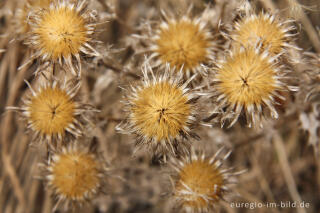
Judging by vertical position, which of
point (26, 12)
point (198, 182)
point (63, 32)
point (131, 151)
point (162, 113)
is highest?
point (26, 12)

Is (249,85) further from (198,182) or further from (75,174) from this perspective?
(75,174)

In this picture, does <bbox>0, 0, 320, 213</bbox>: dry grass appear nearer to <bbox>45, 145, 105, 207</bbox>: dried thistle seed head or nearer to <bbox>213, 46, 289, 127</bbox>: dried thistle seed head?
<bbox>45, 145, 105, 207</bbox>: dried thistle seed head

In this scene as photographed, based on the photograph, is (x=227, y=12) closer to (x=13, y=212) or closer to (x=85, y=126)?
(x=85, y=126)

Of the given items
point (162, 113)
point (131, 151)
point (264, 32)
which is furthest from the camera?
point (131, 151)

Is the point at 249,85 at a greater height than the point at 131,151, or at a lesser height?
greater

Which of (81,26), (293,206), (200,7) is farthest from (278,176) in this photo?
(81,26)

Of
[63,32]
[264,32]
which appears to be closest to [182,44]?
[264,32]

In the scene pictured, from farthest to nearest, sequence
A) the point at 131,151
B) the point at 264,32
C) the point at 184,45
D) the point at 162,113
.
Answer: the point at 131,151 → the point at 184,45 → the point at 264,32 → the point at 162,113

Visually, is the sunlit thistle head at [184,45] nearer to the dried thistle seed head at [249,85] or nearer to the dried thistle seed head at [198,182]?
the dried thistle seed head at [249,85]
